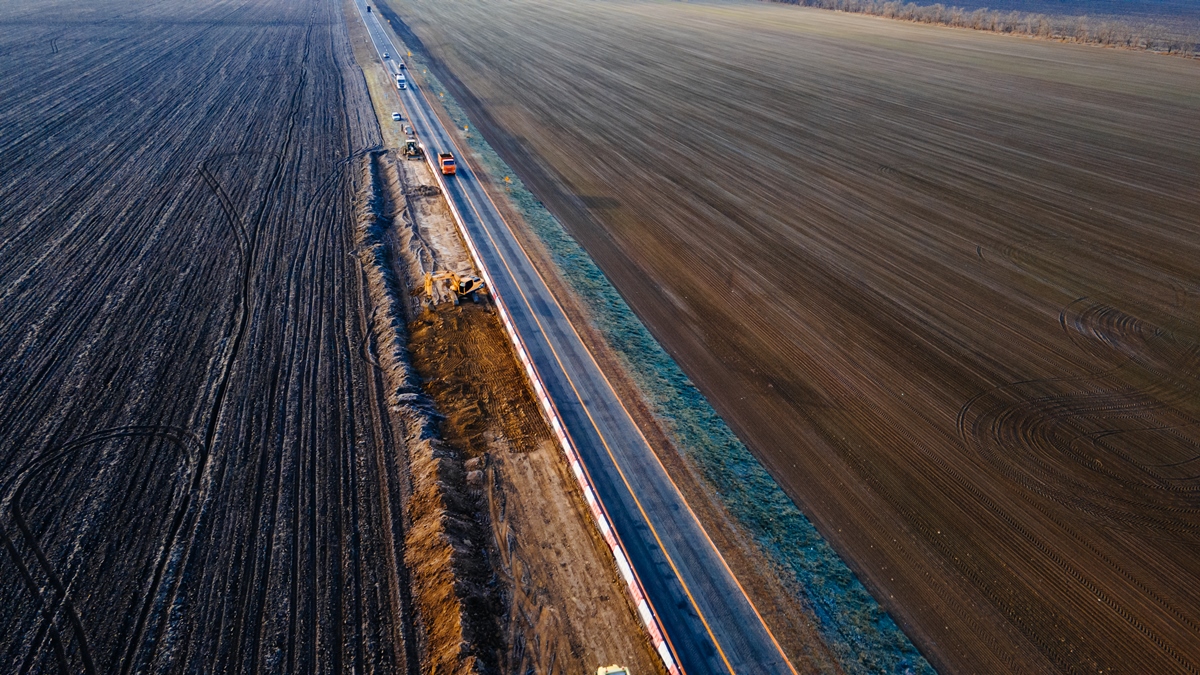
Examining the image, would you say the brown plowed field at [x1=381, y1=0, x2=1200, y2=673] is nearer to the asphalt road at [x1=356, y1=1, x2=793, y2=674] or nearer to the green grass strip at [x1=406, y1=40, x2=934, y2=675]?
the green grass strip at [x1=406, y1=40, x2=934, y2=675]

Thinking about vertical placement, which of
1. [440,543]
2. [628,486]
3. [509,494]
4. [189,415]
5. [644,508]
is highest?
[189,415]

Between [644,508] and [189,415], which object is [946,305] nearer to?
[644,508]

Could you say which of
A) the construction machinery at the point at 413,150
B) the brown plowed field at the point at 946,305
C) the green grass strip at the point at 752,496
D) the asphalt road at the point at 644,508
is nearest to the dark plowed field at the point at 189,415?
the construction machinery at the point at 413,150

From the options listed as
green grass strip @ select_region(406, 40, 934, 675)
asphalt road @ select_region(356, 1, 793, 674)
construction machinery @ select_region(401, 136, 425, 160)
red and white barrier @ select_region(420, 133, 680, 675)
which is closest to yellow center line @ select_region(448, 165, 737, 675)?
asphalt road @ select_region(356, 1, 793, 674)

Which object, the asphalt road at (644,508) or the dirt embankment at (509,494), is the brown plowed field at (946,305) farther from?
the dirt embankment at (509,494)

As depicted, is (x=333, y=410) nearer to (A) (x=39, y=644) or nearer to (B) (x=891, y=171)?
(A) (x=39, y=644)

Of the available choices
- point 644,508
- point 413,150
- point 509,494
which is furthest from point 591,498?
point 413,150
